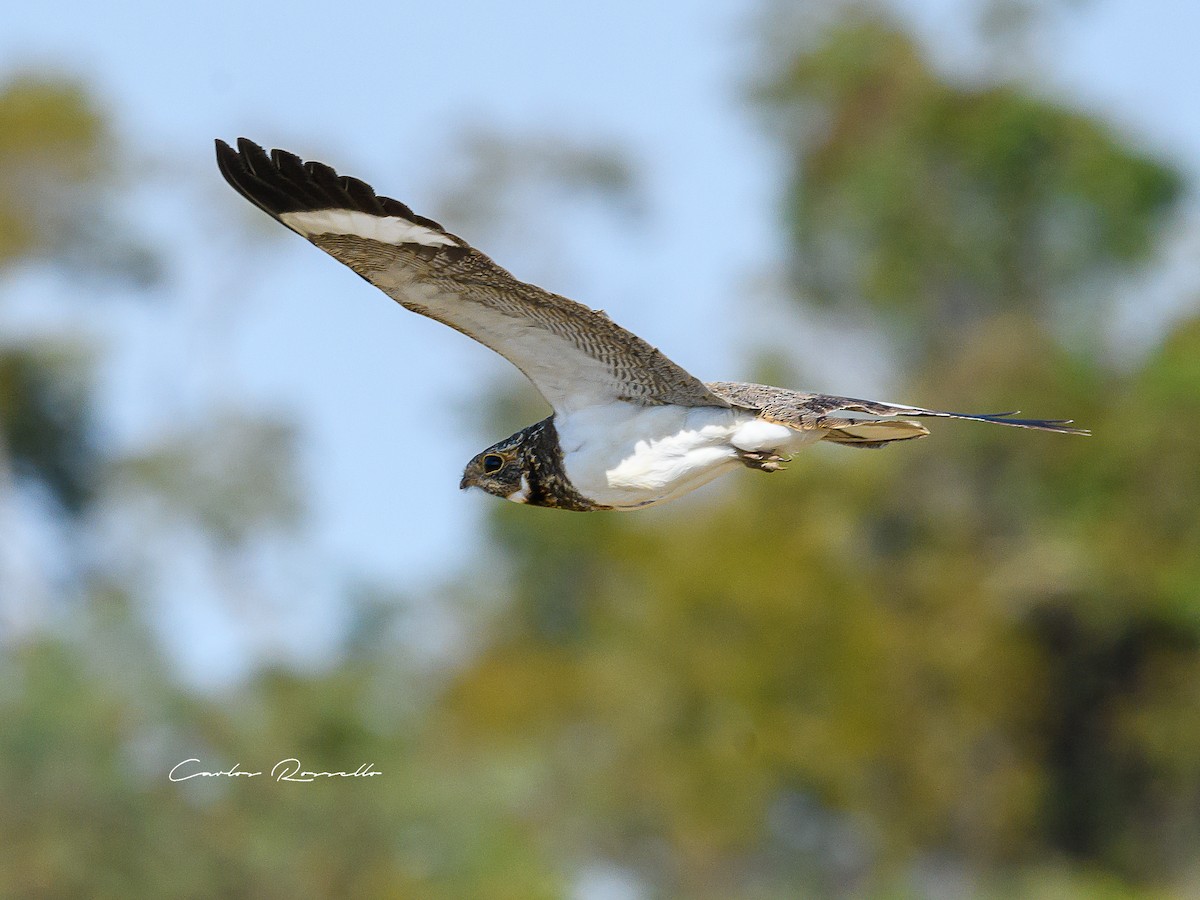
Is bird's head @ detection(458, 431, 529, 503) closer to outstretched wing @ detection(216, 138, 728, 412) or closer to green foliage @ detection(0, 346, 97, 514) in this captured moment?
outstretched wing @ detection(216, 138, 728, 412)

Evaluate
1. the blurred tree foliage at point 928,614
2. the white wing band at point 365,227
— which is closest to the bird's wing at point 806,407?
the white wing band at point 365,227

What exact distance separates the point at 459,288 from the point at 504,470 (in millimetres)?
1024

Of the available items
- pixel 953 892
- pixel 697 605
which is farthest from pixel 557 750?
pixel 953 892

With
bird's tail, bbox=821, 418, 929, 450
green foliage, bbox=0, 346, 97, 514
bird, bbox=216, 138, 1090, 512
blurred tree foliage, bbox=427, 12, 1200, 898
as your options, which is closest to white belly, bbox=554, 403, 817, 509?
bird, bbox=216, 138, 1090, 512

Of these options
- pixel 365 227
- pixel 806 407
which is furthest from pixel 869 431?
pixel 365 227

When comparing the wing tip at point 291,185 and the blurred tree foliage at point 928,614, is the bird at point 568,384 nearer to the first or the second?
the wing tip at point 291,185

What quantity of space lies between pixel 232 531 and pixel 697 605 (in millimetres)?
9004

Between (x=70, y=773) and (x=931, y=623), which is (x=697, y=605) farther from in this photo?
(x=70, y=773)

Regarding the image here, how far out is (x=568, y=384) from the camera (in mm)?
9945

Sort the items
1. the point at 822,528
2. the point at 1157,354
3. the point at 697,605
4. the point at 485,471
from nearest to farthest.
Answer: the point at 485,471 → the point at 697,605 → the point at 822,528 → the point at 1157,354

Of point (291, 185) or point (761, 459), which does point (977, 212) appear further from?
point (291, 185)

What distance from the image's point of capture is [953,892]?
42.0 m

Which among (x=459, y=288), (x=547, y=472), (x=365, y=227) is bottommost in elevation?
(x=547, y=472)

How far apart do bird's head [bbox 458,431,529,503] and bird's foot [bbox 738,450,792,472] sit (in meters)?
1.00
